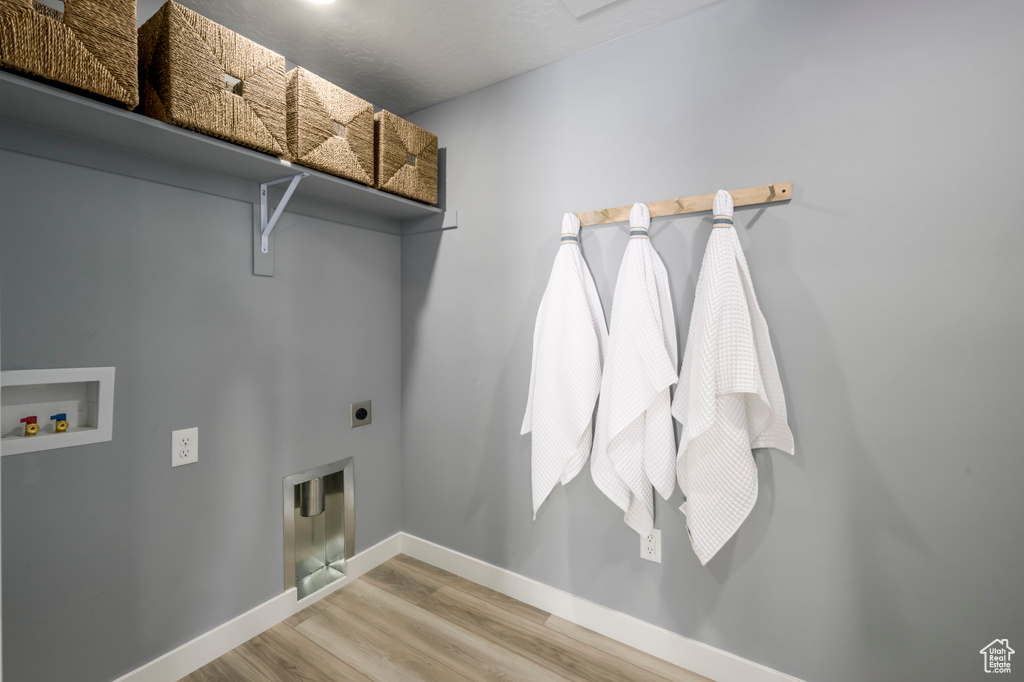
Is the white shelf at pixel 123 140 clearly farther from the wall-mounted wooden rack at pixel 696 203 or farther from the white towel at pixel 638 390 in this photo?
the white towel at pixel 638 390

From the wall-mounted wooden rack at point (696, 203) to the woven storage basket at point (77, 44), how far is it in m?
1.35

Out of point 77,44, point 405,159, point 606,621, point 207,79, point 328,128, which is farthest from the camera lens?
point 405,159

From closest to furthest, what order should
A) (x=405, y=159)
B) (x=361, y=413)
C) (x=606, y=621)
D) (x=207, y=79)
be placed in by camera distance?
(x=207, y=79), (x=606, y=621), (x=405, y=159), (x=361, y=413)

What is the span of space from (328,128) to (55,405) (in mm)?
1152

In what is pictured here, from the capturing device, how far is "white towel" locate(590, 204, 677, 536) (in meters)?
1.41

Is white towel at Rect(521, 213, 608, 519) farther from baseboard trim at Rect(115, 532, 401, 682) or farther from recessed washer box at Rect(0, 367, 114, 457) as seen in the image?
recessed washer box at Rect(0, 367, 114, 457)

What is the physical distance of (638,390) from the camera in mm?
1413

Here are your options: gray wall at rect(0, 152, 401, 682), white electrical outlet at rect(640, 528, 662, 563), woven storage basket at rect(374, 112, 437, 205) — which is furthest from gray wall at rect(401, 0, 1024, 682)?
gray wall at rect(0, 152, 401, 682)

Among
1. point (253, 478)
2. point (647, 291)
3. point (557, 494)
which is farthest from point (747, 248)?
point (253, 478)

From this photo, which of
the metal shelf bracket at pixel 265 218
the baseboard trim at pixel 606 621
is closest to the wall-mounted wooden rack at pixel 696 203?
the metal shelf bracket at pixel 265 218

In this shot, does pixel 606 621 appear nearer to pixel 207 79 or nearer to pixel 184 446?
pixel 184 446

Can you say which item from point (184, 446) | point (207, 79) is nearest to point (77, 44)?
point (207, 79)

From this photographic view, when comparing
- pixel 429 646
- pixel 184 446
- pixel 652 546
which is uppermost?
pixel 184 446

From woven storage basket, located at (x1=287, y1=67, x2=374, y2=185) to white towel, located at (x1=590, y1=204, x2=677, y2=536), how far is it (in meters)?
1.02
